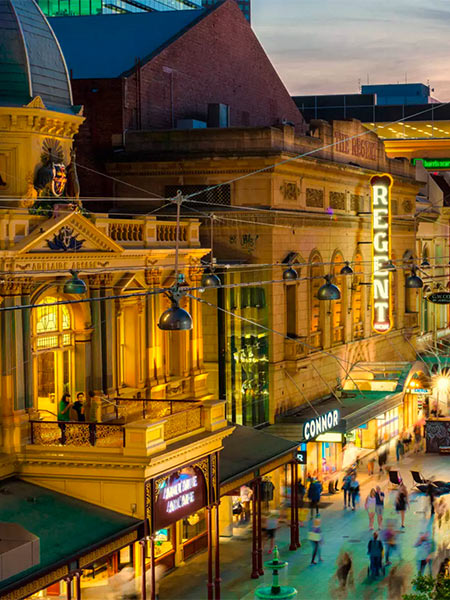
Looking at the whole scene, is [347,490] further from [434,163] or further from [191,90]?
[434,163]

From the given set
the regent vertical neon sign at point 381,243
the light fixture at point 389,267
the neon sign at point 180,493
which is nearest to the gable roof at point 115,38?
the regent vertical neon sign at point 381,243

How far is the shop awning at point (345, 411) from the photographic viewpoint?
35.2m

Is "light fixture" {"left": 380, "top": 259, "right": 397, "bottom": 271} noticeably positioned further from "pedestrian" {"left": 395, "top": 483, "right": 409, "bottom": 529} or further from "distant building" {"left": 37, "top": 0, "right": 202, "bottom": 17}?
"distant building" {"left": 37, "top": 0, "right": 202, "bottom": 17}

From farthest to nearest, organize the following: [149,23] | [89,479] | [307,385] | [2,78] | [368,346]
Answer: [368,346]
[149,23]
[307,385]
[2,78]
[89,479]

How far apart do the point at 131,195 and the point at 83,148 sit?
2050mm

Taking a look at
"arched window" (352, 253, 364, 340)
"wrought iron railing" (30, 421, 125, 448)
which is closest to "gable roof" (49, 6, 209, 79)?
"arched window" (352, 253, 364, 340)

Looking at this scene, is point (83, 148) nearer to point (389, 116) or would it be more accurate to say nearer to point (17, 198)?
point (17, 198)

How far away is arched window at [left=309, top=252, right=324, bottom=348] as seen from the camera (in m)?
39.2

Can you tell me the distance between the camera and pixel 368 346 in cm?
4553

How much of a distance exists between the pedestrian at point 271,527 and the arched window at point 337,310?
8681mm

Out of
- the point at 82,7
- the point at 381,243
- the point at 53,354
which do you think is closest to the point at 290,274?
the point at 381,243

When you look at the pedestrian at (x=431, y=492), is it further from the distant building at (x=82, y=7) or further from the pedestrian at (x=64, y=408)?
the distant building at (x=82, y=7)

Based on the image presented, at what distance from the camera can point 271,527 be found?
32.7m

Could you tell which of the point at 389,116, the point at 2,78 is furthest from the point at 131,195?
the point at 389,116
